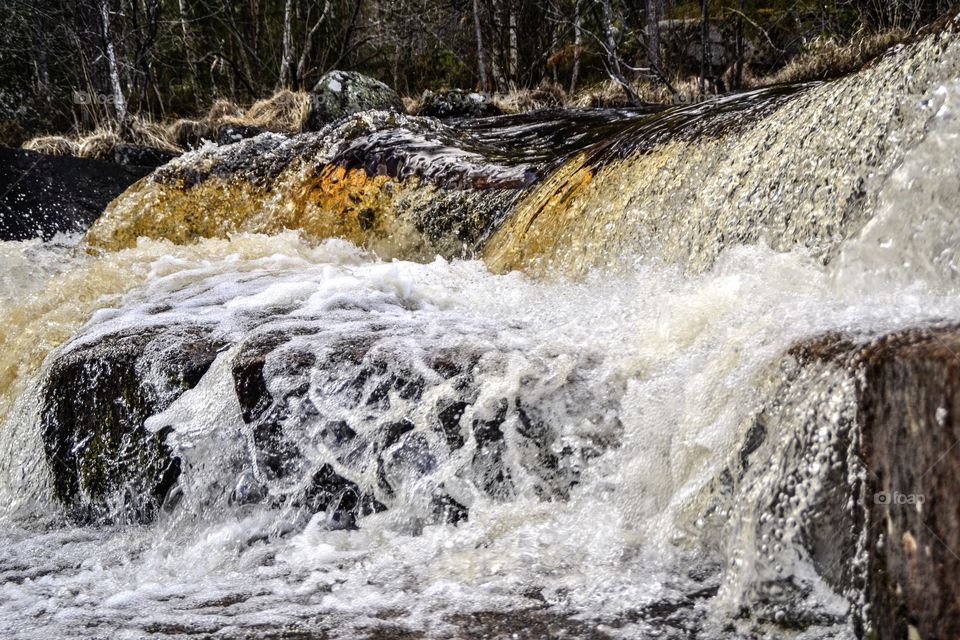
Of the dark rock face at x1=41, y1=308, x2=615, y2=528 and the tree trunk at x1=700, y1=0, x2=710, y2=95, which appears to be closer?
the dark rock face at x1=41, y1=308, x2=615, y2=528

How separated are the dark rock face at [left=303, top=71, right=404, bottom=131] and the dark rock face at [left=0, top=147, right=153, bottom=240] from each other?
262 cm

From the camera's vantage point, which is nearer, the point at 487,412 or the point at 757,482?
the point at 757,482

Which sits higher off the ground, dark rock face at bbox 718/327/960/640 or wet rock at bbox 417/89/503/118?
wet rock at bbox 417/89/503/118

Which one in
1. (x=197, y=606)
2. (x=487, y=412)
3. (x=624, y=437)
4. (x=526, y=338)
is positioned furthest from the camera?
(x=526, y=338)

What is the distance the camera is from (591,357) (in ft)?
8.14

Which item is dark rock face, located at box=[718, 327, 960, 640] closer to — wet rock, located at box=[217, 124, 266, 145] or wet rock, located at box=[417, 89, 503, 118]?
wet rock, located at box=[417, 89, 503, 118]

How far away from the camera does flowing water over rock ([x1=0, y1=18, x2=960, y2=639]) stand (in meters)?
1.62

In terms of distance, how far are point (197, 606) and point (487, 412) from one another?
2.88 feet

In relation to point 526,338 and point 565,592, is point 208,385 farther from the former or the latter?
point 565,592

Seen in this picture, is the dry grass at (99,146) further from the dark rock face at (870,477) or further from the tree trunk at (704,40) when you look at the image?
the dark rock face at (870,477)

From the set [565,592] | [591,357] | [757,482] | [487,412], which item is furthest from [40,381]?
[757,482]

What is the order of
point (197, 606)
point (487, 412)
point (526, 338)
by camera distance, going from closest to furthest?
point (197, 606), point (487, 412), point (526, 338)

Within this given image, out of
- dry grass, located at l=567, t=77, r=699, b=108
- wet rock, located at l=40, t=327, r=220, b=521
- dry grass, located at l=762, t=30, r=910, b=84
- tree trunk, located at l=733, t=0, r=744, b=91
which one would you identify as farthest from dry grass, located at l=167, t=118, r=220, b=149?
wet rock, located at l=40, t=327, r=220, b=521

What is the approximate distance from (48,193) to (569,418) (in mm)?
6938
